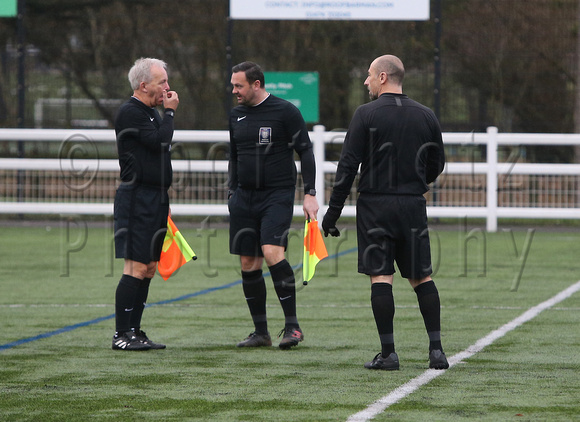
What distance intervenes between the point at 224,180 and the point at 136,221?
1005 cm

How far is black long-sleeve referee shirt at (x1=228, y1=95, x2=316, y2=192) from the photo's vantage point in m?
7.61

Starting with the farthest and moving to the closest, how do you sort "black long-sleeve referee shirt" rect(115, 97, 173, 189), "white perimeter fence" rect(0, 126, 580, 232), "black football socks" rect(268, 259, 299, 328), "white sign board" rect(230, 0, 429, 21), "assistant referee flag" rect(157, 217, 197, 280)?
"white sign board" rect(230, 0, 429, 21) < "white perimeter fence" rect(0, 126, 580, 232) < "assistant referee flag" rect(157, 217, 197, 280) < "black football socks" rect(268, 259, 299, 328) < "black long-sleeve referee shirt" rect(115, 97, 173, 189)

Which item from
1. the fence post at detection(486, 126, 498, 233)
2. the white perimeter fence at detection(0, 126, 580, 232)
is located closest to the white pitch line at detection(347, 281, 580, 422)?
the fence post at detection(486, 126, 498, 233)

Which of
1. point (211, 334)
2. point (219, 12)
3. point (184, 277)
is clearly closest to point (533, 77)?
point (219, 12)

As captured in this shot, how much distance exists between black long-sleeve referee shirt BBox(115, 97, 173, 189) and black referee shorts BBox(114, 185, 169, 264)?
0.25ft

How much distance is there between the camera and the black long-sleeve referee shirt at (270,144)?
761 centimetres

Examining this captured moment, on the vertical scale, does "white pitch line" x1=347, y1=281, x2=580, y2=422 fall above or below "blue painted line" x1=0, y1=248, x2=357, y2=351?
above

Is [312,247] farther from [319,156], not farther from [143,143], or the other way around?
A: [319,156]

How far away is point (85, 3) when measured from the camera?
19.5 meters

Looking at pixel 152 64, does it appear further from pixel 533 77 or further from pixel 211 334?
pixel 533 77

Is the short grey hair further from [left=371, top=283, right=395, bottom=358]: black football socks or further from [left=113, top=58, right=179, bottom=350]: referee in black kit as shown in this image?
[left=371, top=283, right=395, bottom=358]: black football socks

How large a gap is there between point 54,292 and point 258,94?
12.5ft

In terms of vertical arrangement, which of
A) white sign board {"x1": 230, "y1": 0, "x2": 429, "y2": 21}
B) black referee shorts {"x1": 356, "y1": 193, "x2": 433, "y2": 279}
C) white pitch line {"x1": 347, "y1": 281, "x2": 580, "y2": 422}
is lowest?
white pitch line {"x1": 347, "y1": 281, "x2": 580, "y2": 422}

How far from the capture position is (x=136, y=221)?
7555mm
